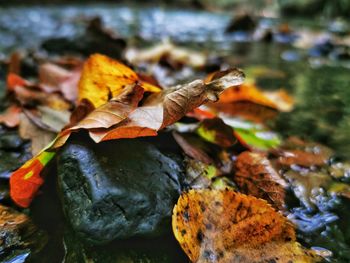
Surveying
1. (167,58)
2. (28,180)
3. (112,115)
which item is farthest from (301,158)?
(167,58)

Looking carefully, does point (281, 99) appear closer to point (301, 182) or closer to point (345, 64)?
point (301, 182)

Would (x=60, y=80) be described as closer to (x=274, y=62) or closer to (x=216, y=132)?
(x=216, y=132)

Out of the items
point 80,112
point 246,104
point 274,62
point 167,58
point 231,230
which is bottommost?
point 274,62

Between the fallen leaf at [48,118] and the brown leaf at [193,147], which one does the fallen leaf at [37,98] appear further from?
the brown leaf at [193,147]

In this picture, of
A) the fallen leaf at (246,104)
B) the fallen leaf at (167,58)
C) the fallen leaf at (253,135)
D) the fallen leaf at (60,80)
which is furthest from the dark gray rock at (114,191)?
the fallen leaf at (167,58)

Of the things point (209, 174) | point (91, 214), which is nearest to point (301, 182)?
point (209, 174)

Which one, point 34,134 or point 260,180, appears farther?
point 34,134
